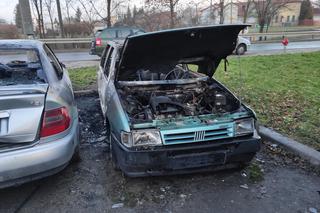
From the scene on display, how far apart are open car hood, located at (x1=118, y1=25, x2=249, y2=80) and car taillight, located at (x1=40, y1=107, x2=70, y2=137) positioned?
115 centimetres

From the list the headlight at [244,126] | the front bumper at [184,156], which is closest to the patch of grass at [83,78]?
the front bumper at [184,156]

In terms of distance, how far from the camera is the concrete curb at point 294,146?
3.61 meters

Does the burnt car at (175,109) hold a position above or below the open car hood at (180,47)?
below

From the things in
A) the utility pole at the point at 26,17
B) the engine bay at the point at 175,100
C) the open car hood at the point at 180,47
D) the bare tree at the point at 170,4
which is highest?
the bare tree at the point at 170,4

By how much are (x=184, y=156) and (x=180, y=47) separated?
64.4 inches

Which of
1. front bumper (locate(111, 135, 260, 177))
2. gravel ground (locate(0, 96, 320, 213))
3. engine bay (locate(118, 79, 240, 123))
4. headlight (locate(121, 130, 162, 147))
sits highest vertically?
engine bay (locate(118, 79, 240, 123))

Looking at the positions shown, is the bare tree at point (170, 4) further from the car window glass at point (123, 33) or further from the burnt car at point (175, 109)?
the burnt car at point (175, 109)

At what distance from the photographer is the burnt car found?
9.64 ft

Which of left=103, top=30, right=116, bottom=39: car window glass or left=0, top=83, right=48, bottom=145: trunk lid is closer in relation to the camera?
left=0, top=83, right=48, bottom=145: trunk lid

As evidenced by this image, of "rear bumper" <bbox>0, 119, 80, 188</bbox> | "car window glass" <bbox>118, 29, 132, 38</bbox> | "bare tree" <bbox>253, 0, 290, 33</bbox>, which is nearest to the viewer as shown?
"rear bumper" <bbox>0, 119, 80, 188</bbox>

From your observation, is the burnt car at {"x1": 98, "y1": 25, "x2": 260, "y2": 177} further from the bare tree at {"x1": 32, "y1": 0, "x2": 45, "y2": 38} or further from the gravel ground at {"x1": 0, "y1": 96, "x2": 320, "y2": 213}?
the bare tree at {"x1": 32, "y1": 0, "x2": 45, "y2": 38}

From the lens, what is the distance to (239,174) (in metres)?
3.46

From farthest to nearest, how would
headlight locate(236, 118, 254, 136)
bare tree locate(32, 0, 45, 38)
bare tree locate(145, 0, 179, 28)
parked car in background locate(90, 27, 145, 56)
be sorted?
bare tree locate(32, 0, 45, 38) < bare tree locate(145, 0, 179, 28) < parked car in background locate(90, 27, 145, 56) < headlight locate(236, 118, 254, 136)

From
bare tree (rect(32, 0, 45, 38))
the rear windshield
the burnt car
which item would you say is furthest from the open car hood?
bare tree (rect(32, 0, 45, 38))
